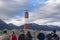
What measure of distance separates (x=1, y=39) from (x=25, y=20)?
8.11 m

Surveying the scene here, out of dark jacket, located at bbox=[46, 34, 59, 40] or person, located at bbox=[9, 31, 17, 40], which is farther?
dark jacket, located at bbox=[46, 34, 59, 40]

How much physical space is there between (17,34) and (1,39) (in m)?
2.18

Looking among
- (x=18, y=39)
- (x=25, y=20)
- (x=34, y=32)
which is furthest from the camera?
(x=25, y=20)

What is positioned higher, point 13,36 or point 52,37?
point 13,36

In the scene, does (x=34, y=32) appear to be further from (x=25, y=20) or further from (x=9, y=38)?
(x=25, y=20)

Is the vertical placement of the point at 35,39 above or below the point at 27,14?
below

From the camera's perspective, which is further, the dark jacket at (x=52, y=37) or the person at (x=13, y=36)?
the dark jacket at (x=52, y=37)

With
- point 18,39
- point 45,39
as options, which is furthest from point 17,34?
Answer: point 45,39

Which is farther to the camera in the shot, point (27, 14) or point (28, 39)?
point (27, 14)

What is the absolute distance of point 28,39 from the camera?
16875 millimetres

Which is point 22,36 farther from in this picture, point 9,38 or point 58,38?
point 58,38

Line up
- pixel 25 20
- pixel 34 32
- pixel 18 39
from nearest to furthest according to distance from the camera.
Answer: pixel 18 39, pixel 34 32, pixel 25 20

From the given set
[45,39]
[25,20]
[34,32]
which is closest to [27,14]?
[25,20]

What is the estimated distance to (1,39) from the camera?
1605cm
